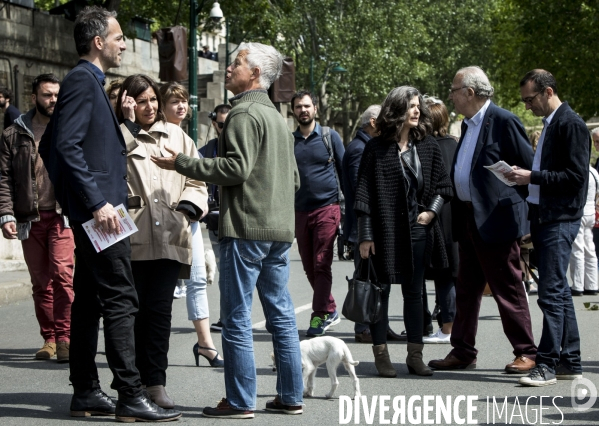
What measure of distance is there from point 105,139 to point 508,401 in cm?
269

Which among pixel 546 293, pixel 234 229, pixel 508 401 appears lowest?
pixel 508 401

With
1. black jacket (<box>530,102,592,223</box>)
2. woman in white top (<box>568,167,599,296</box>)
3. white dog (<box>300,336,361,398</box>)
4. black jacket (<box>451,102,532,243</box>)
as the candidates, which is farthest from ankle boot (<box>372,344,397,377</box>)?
woman in white top (<box>568,167,599,296</box>)

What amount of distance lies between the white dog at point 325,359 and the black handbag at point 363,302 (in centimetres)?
60

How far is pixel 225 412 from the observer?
5.93m

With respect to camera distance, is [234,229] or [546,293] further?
[546,293]

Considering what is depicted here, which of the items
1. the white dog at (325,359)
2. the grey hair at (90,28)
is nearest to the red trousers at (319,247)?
the white dog at (325,359)

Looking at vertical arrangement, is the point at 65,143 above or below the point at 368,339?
above

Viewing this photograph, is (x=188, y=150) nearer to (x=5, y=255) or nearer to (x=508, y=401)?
(x=508, y=401)

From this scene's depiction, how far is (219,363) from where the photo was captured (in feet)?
25.4

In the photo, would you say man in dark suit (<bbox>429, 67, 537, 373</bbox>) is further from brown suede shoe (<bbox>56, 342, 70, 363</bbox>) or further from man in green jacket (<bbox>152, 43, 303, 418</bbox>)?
brown suede shoe (<bbox>56, 342, 70, 363</bbox>)

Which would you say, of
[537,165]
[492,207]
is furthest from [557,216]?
[492,207]

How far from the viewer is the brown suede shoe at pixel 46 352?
8172 mm

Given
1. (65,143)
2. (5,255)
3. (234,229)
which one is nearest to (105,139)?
(65,143)

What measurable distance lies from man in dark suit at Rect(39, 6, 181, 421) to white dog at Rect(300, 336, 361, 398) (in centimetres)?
98
